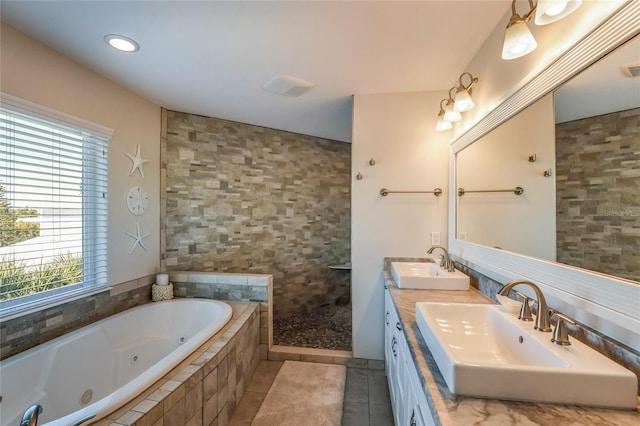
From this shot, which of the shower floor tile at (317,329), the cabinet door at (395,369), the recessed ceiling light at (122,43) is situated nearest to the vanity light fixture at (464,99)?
the cabinet door at (395,369)

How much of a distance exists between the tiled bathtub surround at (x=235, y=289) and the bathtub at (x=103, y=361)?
19cm

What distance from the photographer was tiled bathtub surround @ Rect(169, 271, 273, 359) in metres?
2.59

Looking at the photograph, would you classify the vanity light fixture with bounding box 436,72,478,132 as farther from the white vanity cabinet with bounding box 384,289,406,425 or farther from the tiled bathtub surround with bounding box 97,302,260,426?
the tiled bathtub surround with bounding box 97,302,260,426

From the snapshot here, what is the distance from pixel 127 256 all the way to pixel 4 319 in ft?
2.93

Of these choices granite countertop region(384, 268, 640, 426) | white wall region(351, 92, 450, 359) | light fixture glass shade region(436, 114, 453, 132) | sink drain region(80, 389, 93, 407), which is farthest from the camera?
white wall region(351, 92, 450, 359)

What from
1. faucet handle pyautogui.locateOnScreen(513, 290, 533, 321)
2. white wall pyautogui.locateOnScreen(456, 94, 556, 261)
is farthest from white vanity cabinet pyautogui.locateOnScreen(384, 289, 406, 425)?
white wall pyautogui.locateOnScreen(456, 94, 556, 261)

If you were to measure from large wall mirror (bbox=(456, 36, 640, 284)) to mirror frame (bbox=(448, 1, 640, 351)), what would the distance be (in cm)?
3

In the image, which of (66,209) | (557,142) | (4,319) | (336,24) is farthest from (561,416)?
(66,209)

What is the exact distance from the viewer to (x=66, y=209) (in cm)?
194

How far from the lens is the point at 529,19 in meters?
1.15

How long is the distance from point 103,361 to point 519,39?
3083mm

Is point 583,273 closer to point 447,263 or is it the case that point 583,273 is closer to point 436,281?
point 436,281

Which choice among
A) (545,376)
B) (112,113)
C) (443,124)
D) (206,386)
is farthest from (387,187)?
(112,113)

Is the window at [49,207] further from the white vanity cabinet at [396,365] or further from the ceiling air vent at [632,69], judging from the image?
the ceiling air vent at [632,69]
